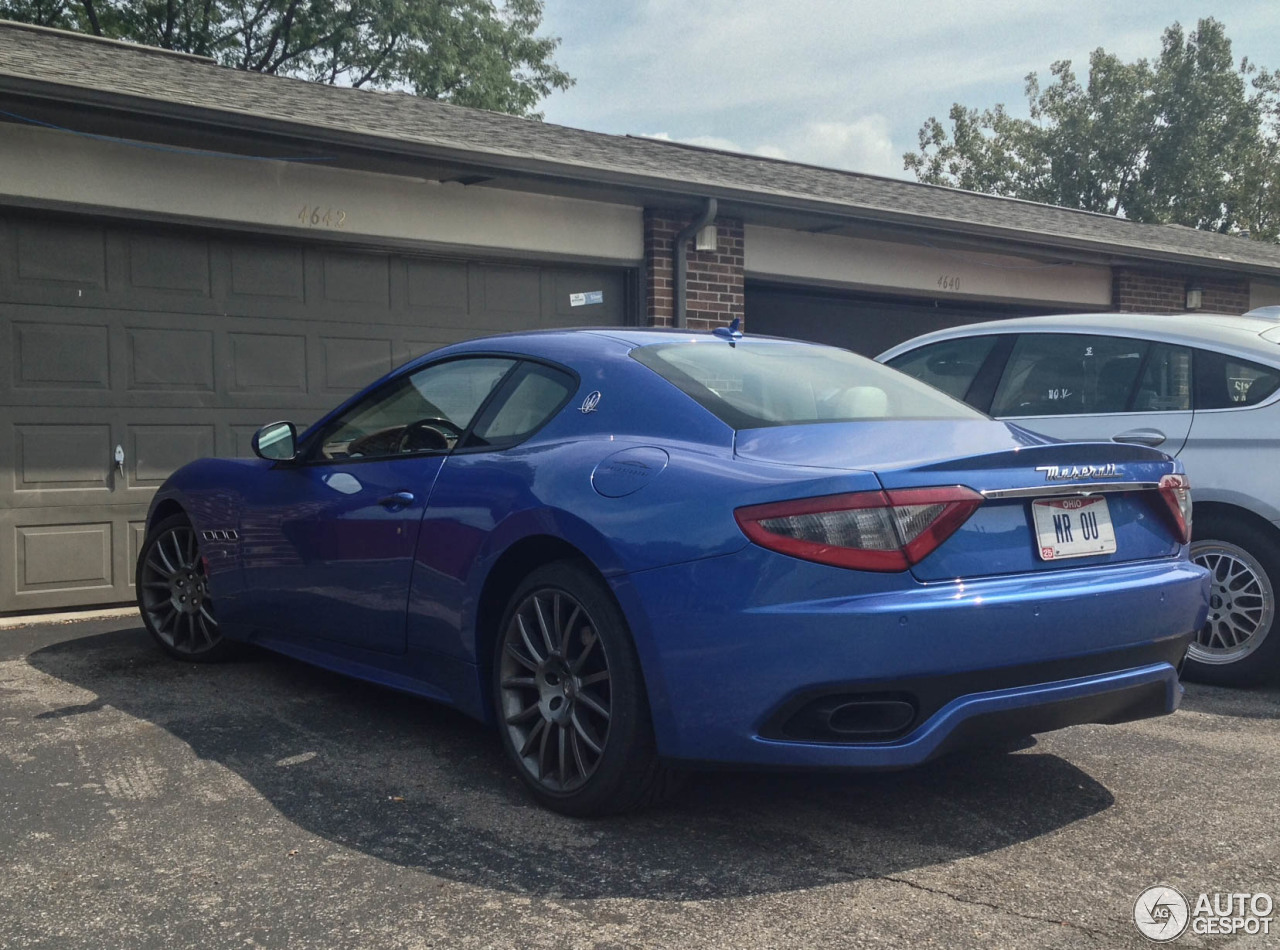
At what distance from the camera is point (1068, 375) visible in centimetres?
603

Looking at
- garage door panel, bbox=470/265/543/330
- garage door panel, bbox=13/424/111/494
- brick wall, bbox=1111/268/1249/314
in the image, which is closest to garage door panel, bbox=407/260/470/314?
garage door panel, bbox=470/265/543/330

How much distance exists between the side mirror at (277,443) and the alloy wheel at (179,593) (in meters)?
0.84

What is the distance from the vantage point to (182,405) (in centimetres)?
786

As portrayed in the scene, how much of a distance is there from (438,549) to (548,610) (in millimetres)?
576

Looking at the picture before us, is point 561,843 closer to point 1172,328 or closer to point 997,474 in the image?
point 997,474

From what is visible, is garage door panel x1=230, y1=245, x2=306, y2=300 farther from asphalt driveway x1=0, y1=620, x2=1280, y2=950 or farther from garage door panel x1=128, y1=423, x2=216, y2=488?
asphalt driveway x1=0, y1=620, x2=1280, y2=950

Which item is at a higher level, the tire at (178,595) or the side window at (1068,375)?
the side window at (1068,375)

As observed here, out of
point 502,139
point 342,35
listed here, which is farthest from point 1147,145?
point 502,139

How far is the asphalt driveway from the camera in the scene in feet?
9.23

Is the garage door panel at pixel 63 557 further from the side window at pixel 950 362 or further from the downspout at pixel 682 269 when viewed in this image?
the side window at pixel 950 362

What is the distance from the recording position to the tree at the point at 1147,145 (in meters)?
38.9

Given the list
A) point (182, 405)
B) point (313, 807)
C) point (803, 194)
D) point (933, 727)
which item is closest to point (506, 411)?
point (313, 807)

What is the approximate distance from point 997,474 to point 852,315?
9.21 meters

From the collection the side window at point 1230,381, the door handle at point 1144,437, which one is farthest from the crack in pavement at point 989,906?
the side window at point 1230,381
